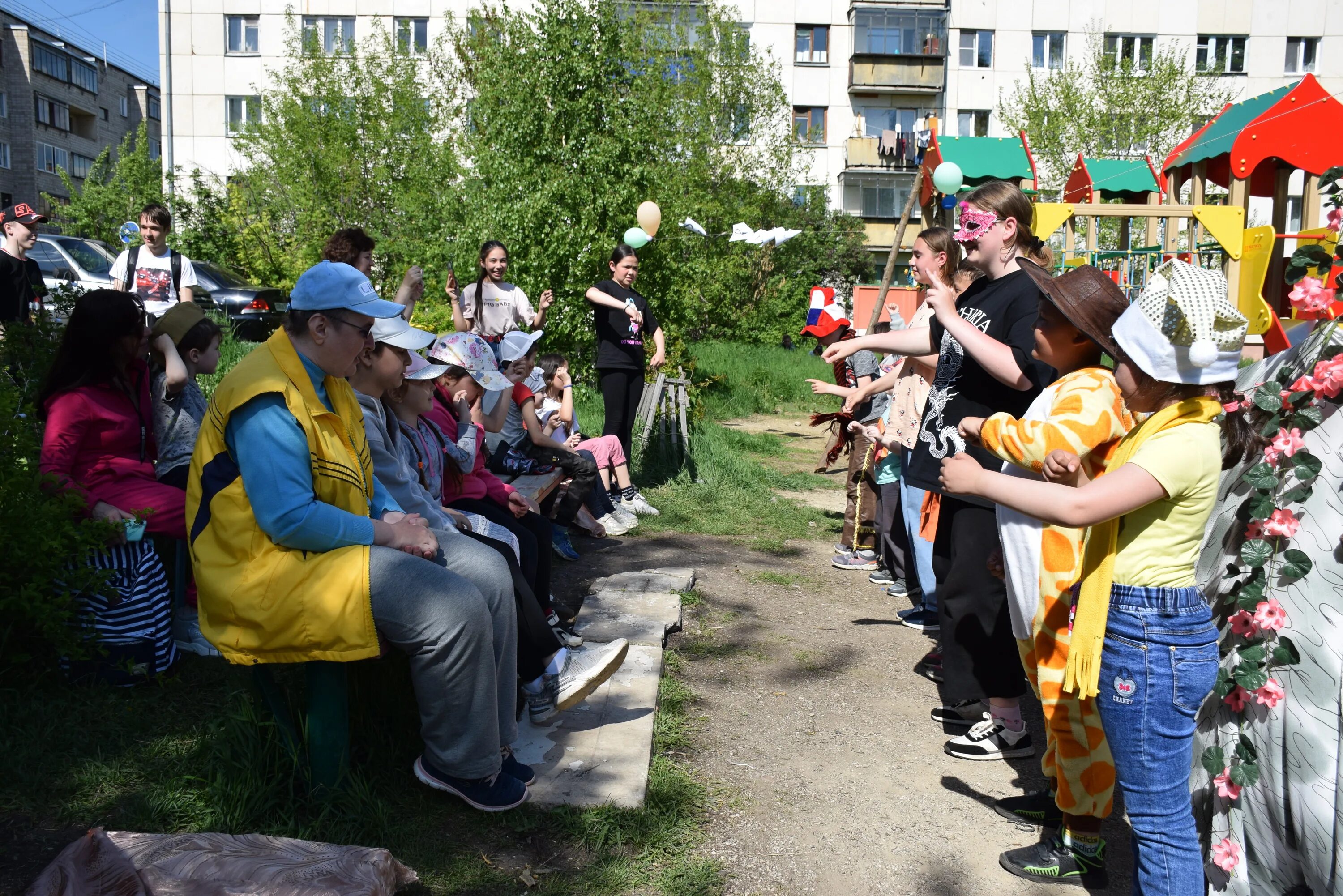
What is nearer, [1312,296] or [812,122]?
[1312,296]

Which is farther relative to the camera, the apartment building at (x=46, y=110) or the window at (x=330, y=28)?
the apartment building at (x=46, y=110)

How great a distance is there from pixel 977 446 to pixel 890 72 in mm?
35555

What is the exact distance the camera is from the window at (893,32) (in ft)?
116

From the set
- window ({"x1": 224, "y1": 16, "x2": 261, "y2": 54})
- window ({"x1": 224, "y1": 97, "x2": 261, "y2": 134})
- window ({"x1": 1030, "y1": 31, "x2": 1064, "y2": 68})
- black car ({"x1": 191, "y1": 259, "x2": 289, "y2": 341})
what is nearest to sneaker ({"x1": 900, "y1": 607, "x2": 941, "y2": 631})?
black car ({"x1": 191, "y1": 259, "x2": 289, "y2": 341})

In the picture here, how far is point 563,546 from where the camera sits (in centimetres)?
613

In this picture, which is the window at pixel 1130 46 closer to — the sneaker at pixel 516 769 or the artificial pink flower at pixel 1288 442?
the artificial pink flower at pixel 1288 442

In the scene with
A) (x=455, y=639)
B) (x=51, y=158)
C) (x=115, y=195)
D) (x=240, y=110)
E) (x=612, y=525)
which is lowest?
(x=612, y=525)

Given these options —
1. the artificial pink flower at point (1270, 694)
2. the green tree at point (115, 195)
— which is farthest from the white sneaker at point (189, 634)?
the green tree at point (115, 195)

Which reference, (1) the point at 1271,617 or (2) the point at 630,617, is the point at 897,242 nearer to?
(2) the point at 630,617

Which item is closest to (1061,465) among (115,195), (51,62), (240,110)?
(115,195)

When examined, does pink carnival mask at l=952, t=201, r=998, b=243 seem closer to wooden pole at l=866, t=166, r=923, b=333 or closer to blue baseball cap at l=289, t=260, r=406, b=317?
blue baseball cap at l=289, t=260, r=406, b=317

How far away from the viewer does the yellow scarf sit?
2.29m

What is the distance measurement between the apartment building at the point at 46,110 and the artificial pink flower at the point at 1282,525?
49.8 metres

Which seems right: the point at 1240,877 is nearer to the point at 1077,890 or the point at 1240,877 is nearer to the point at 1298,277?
the point at 1077,890
